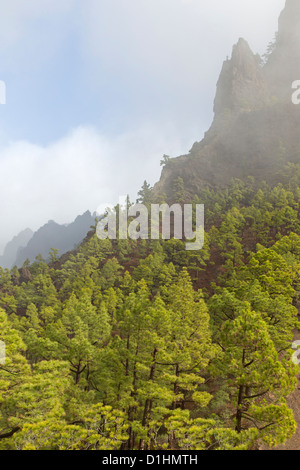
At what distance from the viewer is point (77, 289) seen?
4956 cm

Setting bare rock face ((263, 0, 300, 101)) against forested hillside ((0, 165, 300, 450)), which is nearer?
forested hillside ((0, 165, 300, 450))

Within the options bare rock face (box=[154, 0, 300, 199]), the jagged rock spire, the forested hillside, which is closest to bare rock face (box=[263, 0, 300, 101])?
bare rock face (box=[154, 0, 300, 199])

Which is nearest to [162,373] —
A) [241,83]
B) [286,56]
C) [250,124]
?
[250,124]

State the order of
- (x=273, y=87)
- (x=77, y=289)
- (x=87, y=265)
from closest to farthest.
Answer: (x=77, y=289) < (x=87, y=265) < (x=273, y=87)

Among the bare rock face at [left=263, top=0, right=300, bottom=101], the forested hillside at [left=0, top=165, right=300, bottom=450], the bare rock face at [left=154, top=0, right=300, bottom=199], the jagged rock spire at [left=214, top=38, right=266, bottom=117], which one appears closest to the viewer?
the forested hillside at [left=0, top=165, right=300, bottom=450]

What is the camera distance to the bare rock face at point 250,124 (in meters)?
102

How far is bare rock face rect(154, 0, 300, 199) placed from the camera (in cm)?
10175

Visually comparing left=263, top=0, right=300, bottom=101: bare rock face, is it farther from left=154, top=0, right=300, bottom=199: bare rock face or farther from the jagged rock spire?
the jagged rock spire

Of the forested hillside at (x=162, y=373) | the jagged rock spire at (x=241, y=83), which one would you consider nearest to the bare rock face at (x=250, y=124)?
the jagged rock spire at (x=241, y=83)

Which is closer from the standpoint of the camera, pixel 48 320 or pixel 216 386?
pixel 216 386

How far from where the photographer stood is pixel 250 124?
114500 mm

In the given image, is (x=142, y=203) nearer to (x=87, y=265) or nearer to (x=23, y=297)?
(x=87, y=265)
